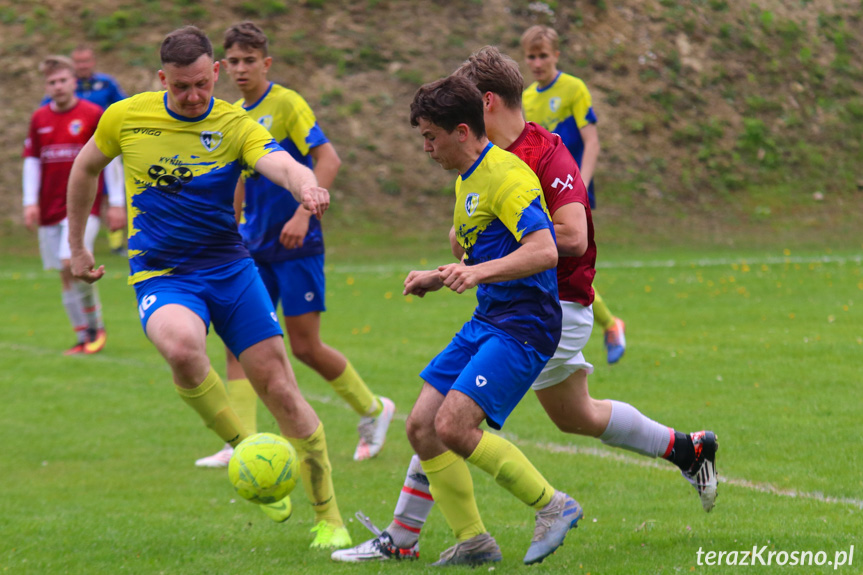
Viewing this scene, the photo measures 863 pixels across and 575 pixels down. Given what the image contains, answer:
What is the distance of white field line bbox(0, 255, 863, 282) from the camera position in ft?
57.3

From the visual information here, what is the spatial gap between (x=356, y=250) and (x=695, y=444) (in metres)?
17.0

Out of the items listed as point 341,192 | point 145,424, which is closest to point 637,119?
point 341,192

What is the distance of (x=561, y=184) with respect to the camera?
4.44 meters

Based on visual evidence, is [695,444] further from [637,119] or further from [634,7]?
[634,7]

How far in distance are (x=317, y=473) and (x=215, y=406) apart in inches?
24.3

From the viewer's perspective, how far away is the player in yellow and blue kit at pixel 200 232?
496cm

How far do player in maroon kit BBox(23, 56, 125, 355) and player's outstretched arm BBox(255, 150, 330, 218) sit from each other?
19.7ft

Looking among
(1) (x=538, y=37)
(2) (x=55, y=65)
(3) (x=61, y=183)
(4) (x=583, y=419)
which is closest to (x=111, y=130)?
(4) (x=583, y=419)

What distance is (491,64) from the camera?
4.55 m

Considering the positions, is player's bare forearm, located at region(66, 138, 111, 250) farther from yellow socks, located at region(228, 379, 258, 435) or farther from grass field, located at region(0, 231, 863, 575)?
yellow socks, located at region(228, 379, 258, 435)

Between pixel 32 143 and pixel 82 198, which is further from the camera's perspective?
pixel 32 143

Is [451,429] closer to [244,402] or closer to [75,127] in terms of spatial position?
[244,402]

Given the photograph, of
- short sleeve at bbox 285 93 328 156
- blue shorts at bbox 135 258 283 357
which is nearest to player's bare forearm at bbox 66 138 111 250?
blue shorts at bbox 135 258 283 357

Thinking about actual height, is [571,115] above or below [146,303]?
below
